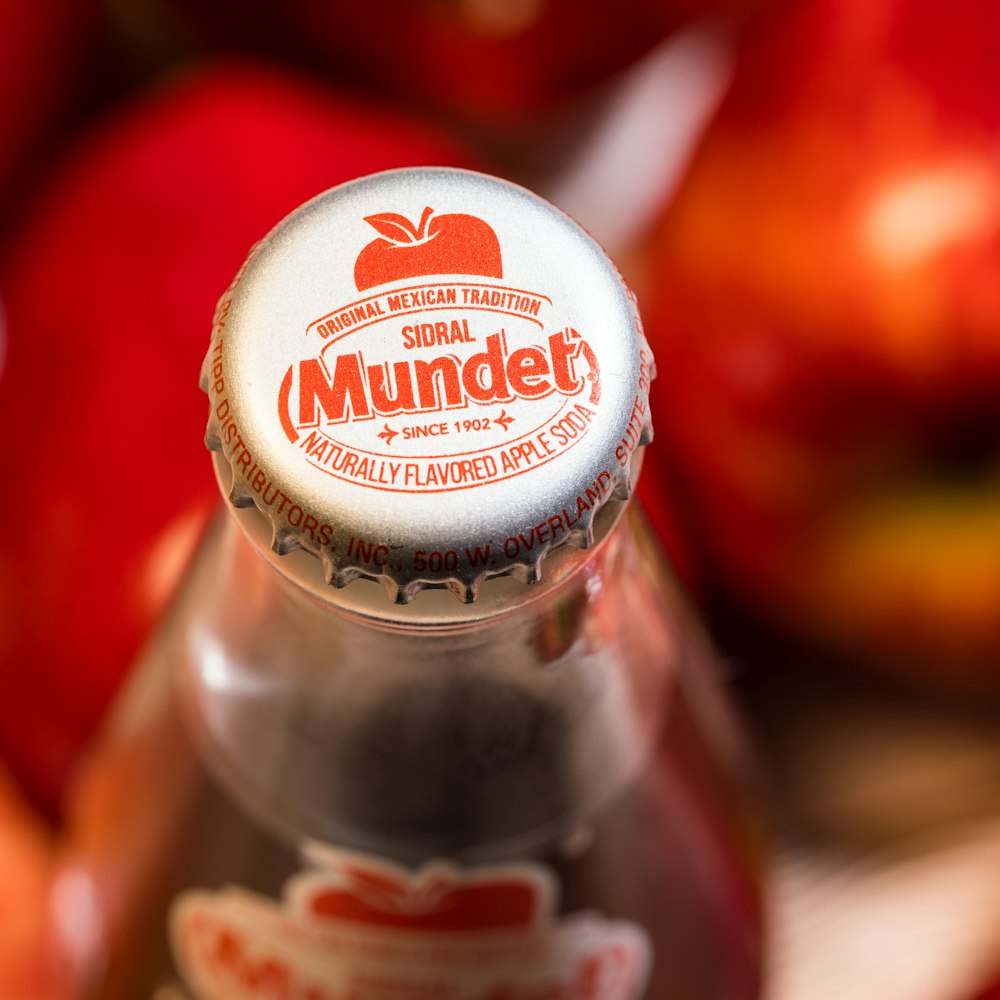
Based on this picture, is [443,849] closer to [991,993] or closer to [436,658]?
[436,658]

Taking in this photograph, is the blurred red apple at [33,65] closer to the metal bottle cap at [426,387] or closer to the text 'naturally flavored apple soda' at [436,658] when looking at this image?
the text 'naturally flavored apple soda' at [436,658]

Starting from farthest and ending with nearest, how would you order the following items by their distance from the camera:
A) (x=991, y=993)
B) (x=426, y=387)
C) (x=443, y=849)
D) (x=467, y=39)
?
1. (x=467, y=39)
2. (x=991, y=993)
3. (x=443, y=849)
4. (x=426, y=387)

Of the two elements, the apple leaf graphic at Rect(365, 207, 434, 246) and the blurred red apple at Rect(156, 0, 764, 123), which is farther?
the blurred red apple at Rect(156, 0, 764, 123)

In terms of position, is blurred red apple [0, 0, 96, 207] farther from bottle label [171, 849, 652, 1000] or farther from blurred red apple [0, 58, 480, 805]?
bottle label [171, 849, 652, 1000]

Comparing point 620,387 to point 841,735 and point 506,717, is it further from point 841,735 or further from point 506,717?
point 841,735

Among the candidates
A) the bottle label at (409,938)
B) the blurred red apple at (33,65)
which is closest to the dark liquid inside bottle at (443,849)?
the bottle label at (409,938)

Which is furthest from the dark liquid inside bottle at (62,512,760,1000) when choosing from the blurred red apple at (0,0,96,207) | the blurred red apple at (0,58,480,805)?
the blurred red apple at (0,0,96,207)

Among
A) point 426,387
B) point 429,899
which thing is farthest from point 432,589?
point 429,899
